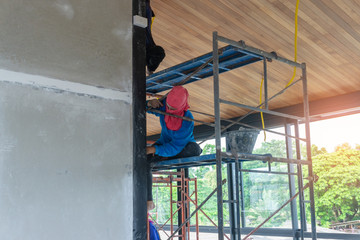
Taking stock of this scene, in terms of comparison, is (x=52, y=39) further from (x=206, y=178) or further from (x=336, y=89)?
(x=206, y=178)

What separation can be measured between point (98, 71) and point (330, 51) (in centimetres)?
422

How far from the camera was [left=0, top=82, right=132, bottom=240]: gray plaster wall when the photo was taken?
2.71 meters

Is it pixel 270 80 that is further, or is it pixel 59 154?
pixel 270 80

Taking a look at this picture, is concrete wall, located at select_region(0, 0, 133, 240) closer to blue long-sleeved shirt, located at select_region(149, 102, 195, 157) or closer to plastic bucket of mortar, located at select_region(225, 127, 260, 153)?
blue long-sleeved shirt, located at select_region(149, 102, 195, 157)

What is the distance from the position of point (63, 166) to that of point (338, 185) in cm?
640

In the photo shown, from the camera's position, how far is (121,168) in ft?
10.6

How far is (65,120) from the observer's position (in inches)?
118

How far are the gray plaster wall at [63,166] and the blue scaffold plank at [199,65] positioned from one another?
1085 millimetres

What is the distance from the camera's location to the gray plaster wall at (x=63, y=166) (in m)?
2.71

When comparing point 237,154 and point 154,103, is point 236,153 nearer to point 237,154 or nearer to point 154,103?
point 237,154

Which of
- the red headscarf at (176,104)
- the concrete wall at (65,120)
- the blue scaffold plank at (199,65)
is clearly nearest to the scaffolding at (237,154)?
the blue scaffold plank at (199,65)

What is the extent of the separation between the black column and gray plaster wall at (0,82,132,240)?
58 millimetres

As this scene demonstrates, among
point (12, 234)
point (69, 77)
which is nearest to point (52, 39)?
point (69, 77)

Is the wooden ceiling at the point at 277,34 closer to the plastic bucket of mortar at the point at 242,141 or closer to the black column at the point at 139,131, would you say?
the plastic bucket of mortar at the point at 242,141
